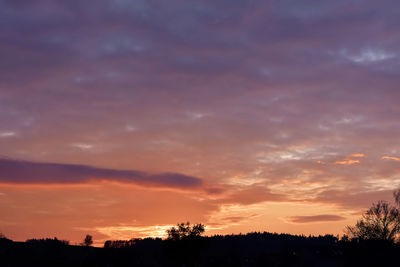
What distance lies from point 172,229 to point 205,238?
10.8 meters

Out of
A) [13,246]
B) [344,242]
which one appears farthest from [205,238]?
[13,246]

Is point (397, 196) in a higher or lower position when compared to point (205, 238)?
higher

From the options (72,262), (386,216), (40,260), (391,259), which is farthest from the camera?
(72,262)

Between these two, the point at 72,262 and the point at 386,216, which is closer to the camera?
the point at 386,216

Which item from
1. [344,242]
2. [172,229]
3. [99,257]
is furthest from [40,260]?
[344,242]

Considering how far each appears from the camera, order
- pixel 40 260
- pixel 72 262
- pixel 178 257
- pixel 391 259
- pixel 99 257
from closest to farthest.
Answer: pixel 391 259
pixel 178 257
pixel 40 260
pixel 72 262
pixel 99 257

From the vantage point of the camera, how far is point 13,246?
16875 cm

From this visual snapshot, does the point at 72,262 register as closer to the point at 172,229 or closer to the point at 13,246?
the point at 13,246

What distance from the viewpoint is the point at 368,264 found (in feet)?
374

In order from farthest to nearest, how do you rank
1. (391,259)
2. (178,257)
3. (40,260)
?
(40,260) < (178,257) < (391,259)

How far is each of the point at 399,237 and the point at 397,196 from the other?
10.5m

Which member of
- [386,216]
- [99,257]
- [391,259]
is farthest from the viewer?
[99,257]

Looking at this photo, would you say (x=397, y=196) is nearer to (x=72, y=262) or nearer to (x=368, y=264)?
(x=368, y=264)

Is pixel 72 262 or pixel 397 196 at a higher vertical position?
pixel 397 196
